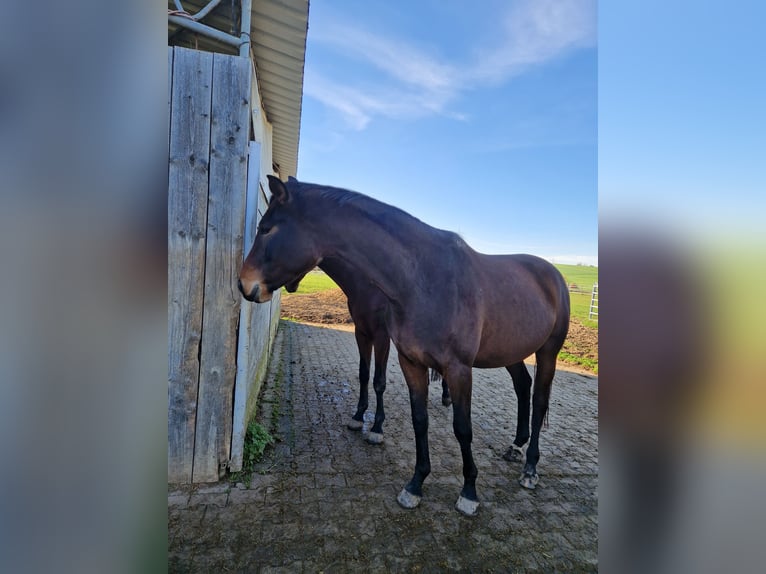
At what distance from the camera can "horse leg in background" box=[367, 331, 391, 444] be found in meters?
3.32

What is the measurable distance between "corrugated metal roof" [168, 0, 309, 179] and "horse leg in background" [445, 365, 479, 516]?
290 cm

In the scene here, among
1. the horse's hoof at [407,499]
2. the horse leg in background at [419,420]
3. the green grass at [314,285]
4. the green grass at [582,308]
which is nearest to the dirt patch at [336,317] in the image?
the green grass at [582,308]

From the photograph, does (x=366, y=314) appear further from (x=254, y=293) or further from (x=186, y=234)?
(x=186, y=234)

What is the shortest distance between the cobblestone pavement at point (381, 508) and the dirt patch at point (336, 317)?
17.2ft

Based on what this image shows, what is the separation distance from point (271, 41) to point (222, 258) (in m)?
2.16

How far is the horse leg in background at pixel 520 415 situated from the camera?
3240 mm

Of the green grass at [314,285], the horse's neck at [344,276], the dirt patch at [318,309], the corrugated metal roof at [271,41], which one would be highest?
the corrugated metal roof at [271,41]

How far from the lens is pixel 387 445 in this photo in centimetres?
329

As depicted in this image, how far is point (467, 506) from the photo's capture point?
242 centimetres

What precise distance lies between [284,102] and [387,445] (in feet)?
13.1

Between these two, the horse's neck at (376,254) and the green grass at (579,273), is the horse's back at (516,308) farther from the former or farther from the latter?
the horse's neck at (376,254)

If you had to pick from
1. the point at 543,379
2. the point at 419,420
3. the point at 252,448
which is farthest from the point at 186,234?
the point at 543,379
